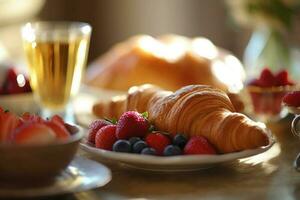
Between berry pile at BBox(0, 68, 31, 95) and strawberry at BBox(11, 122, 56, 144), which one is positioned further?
berry pile at BBox(0, 68, 31, 95)

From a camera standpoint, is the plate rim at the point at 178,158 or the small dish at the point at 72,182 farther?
the plate rim at the point at 178,158

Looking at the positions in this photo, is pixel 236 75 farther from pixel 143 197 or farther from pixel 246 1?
pixel 143 197

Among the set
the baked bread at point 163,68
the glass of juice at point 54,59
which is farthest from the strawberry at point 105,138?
the baked bread at point 163,68

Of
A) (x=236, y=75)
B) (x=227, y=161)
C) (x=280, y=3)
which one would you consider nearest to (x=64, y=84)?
(x=236, y=75)

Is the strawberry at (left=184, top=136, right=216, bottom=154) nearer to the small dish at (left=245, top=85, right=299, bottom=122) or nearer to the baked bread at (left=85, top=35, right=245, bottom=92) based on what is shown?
the small dish at (left=245, top=85, right=299, bottom=122)

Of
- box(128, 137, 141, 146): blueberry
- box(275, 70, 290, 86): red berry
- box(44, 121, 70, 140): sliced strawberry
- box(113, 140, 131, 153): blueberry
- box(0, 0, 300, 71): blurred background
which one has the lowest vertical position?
box(0, 0, 300, 71): blurred background

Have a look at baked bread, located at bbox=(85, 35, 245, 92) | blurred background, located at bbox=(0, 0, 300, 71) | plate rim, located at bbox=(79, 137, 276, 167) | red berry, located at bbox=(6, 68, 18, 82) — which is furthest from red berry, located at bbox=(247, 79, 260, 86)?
blurred background, located at bbox=(0, 0, 300, 71)

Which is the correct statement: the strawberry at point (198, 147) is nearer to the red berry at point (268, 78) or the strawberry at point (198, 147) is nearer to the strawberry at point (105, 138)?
the strawberry at point (105, 138)

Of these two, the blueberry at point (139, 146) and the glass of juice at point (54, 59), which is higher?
the glass of juice at point (54, 59)
